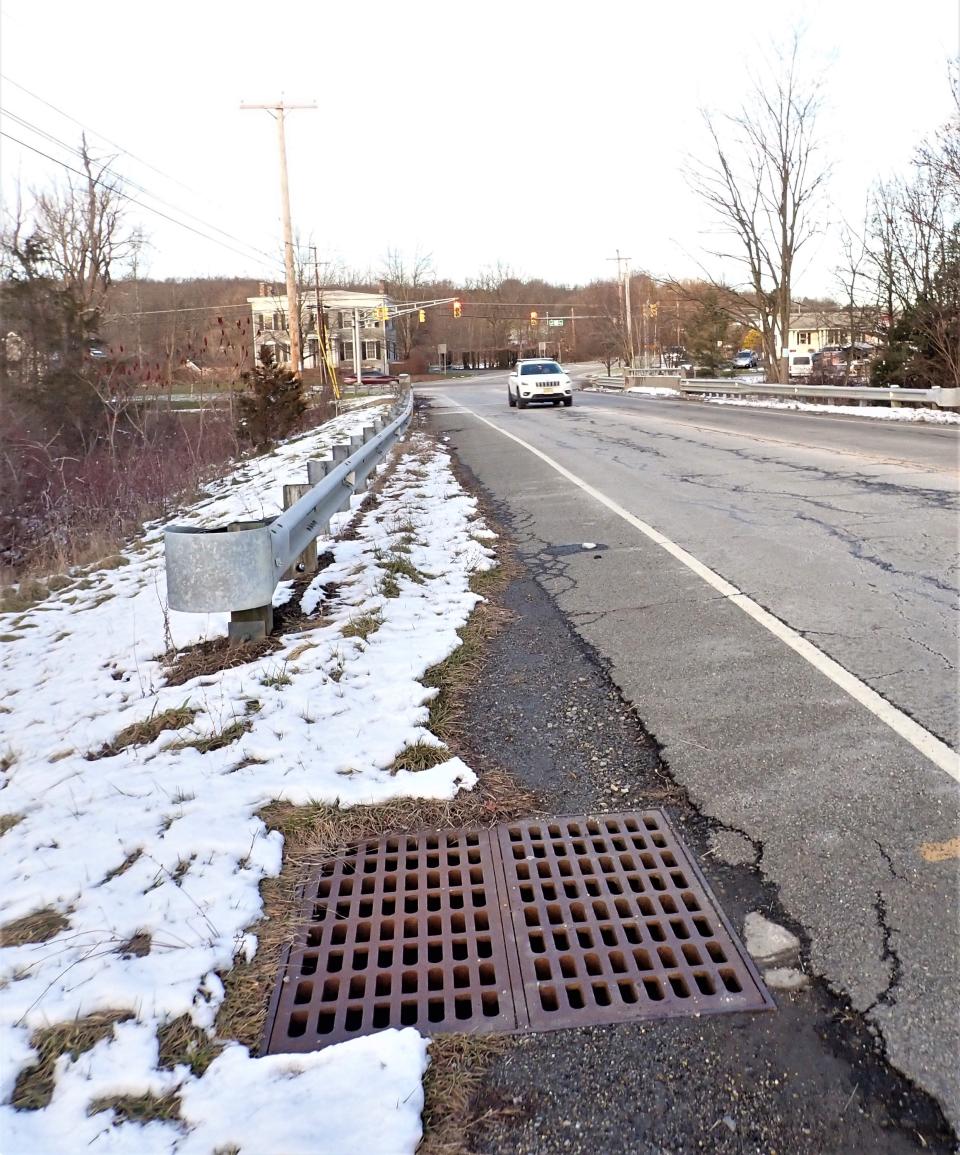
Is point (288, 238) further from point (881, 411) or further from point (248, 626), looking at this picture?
point (248, 626)

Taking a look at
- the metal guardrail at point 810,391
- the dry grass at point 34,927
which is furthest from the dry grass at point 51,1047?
the metal guardrail at point 810,391

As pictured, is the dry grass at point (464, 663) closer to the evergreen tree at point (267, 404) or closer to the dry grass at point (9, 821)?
the dry grass at point (9, 821)

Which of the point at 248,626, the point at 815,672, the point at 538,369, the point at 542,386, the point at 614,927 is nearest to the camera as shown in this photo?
the point at 614,927

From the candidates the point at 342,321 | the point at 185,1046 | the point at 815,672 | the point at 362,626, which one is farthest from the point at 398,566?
the point at 342,321

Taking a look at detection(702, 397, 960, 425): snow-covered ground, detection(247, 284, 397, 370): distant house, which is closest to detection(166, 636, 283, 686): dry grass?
detection(702, 397, 960, 425): snow-covered ground

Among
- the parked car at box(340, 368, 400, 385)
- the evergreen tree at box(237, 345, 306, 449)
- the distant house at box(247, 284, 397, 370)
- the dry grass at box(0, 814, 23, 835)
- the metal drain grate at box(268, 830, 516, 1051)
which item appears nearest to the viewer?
A: the metal drain grate at box(268, 830, 516, 1051)

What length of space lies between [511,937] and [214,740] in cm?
179

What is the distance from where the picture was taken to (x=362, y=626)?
17.1ft

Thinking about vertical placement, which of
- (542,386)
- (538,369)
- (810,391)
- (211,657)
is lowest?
(211,657)

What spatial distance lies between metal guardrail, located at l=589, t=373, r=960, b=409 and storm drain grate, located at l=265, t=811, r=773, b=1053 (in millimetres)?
19992

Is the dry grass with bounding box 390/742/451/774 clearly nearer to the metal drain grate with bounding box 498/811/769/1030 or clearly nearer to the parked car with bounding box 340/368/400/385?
the metal drain grate with bounding box 498/811/769/1030

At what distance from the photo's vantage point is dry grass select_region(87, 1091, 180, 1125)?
1.92m

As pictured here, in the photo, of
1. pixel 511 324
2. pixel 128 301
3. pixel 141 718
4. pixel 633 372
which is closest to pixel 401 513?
pixel 141 718

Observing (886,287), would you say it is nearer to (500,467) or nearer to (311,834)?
(500,467)
